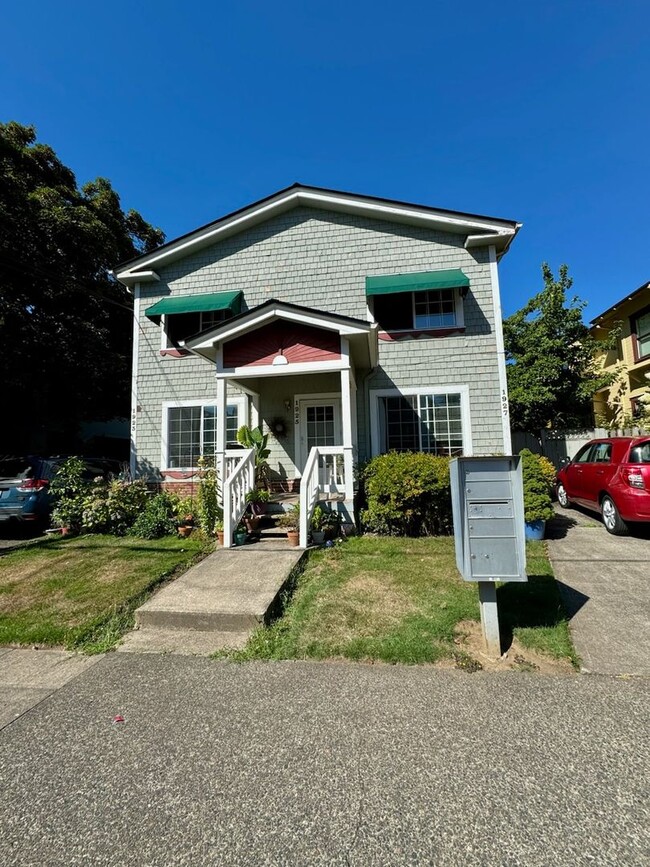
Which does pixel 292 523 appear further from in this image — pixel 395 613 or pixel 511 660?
pixel 511 660

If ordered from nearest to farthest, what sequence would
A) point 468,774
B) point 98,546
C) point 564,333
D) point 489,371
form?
point 468,774, point 98,546, point 489,371, point 564,333

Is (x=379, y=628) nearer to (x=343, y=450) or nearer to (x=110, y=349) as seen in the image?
(x=343, y=450)

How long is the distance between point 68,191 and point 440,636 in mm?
20507

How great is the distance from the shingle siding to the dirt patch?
6.28 metres

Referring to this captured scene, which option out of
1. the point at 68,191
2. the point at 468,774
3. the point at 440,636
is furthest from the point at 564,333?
the point at 68,191

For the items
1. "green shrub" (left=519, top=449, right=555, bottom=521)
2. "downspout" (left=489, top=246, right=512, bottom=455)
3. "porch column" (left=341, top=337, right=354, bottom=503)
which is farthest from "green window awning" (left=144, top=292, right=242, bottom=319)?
"green shrub" (left=519, top=449, right=555, bottom=521)

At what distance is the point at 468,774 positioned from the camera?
7.16 ft

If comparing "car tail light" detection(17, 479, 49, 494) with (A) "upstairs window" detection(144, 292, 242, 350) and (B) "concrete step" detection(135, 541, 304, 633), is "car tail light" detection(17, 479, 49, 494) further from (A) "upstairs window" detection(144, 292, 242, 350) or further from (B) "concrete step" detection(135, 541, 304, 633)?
(B) "concrete step" detection(135, 541, 304, 633)

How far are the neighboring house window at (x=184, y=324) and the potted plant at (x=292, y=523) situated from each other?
19.1 feet

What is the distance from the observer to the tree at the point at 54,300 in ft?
46.2

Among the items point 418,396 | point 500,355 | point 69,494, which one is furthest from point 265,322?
point 69,494

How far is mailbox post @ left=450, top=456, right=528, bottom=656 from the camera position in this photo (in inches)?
137

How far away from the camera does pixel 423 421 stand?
9633 millimetres

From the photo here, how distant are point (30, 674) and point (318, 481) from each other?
5082 millimetres
